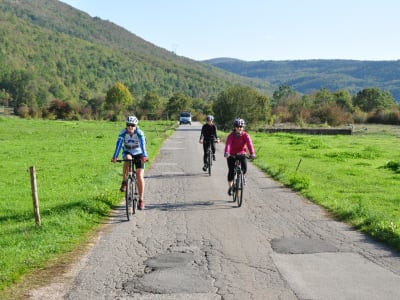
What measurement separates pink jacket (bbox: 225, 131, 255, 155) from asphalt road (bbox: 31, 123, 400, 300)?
1283mm

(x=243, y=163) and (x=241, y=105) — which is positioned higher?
(x=241, y=105)

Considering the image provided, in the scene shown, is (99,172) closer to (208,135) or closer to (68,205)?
(208,135)

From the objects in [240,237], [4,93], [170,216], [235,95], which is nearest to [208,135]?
[170,216]

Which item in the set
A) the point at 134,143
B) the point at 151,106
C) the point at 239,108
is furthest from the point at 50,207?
the point at 151,106

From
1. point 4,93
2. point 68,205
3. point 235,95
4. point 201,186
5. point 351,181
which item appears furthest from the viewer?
point 4,93

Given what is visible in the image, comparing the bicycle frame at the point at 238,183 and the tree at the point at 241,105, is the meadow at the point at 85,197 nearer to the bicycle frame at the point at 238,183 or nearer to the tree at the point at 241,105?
the bicycle frame at the point at 238,183

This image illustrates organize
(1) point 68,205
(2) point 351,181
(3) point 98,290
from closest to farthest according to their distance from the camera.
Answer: (3) point 98,290 → (1) point 68,205 → (2) point 351,181

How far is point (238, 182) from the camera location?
11398mm

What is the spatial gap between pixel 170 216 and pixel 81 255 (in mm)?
3155

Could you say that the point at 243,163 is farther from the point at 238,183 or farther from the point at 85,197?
the point at 85,197

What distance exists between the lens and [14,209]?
11125 mm

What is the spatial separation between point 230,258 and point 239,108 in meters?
54.6

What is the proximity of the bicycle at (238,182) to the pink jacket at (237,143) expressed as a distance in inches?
5.9

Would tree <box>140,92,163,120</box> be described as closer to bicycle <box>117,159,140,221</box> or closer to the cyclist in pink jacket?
the cyclist in pink jacket
